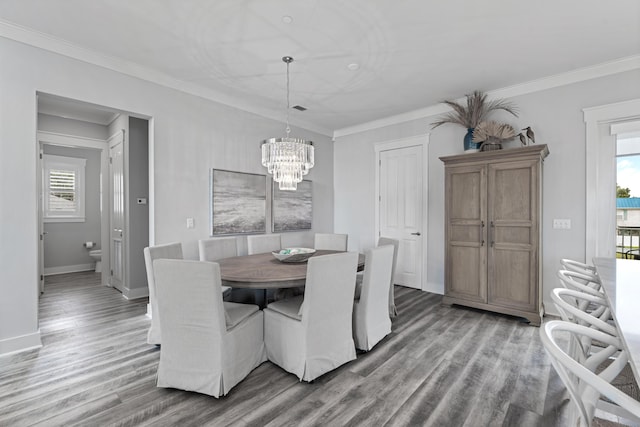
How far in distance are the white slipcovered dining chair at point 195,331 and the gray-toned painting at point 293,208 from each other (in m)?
2.72

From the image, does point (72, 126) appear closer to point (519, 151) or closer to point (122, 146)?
point (122, 146)

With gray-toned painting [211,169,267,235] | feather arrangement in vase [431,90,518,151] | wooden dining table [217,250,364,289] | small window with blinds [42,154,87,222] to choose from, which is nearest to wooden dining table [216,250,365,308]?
wooden dining table [217,250,364,289]

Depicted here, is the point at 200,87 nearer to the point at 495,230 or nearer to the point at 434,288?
the point at 495,230

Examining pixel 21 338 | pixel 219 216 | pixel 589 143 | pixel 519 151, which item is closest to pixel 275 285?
pixel 219 216

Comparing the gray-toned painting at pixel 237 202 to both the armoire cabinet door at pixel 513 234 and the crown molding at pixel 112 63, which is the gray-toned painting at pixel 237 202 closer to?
the crown molding at pixel 112 63

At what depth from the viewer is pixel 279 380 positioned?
211 cm

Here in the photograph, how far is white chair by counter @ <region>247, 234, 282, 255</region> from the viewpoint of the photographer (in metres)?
3.68

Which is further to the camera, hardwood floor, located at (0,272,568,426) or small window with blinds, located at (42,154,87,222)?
small window with blinds, located at (42,154,87,222)

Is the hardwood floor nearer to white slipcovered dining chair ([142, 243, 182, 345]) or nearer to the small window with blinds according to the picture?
white slipcovered dining chair ([142, 243, 182, 345])

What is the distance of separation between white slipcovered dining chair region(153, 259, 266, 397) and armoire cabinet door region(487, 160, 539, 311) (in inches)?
115

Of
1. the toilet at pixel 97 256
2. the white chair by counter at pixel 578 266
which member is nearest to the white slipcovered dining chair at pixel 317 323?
the white chair by counter at pixel 578 266

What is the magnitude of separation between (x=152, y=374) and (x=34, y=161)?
212 cm

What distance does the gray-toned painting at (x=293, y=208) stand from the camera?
183 inches

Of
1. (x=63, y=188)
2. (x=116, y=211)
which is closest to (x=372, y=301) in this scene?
(x=116, y=211)
